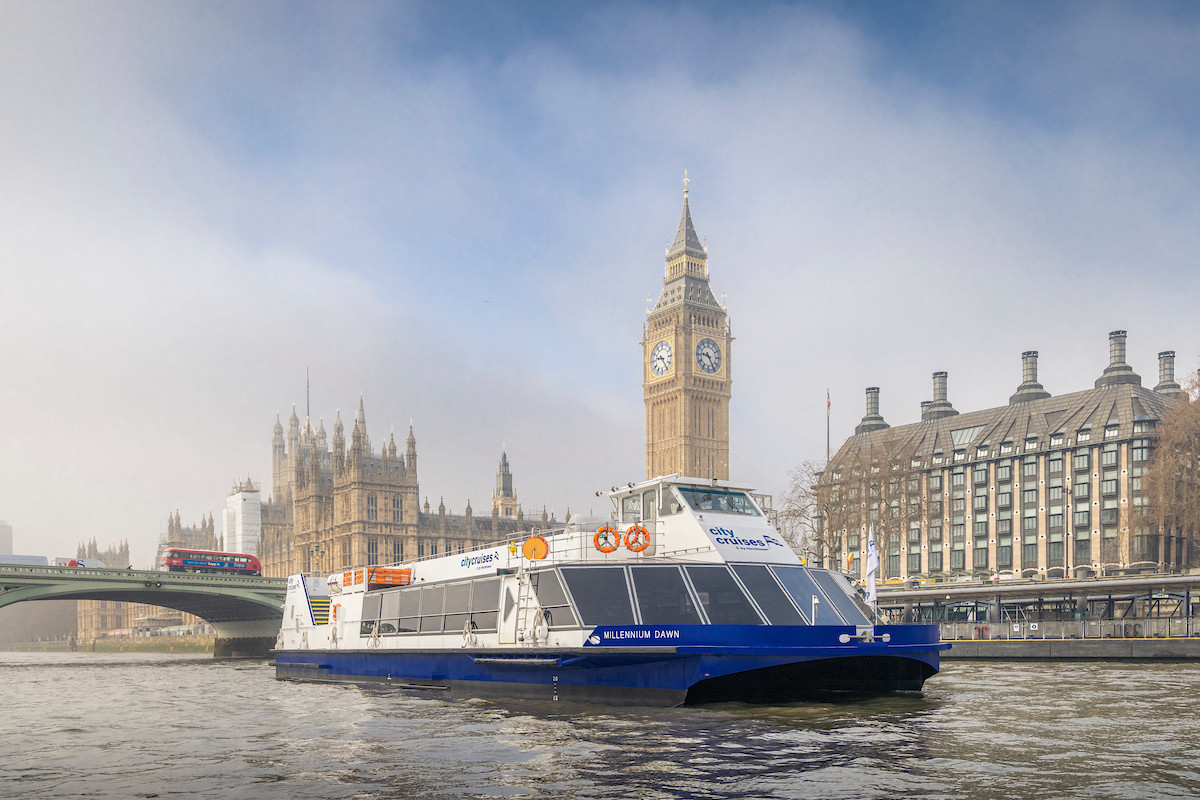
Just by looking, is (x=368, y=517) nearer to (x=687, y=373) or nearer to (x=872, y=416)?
(x=687, y=373)

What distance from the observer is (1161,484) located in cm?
6519

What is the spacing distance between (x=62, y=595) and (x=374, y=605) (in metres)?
56.0

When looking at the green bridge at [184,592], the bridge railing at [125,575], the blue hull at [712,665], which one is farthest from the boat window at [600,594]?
the bridge railing at [125,575]

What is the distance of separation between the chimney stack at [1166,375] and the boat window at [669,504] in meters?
96.4

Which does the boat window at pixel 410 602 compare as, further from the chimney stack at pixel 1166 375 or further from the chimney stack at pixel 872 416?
the chimney stack at pixel 872 416

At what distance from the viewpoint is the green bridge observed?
7869cm

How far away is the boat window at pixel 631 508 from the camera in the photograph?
29.3 meters

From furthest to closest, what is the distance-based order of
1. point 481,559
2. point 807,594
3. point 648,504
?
point 481,559, point 648,504, point 807,594

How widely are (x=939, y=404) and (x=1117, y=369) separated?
23.2m

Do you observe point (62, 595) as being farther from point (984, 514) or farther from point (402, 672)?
point (984, 514)

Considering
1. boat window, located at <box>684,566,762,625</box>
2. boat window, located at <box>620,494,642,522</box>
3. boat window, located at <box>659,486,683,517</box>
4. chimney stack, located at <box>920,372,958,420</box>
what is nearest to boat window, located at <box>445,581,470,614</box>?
boat window, located at <box>620,494,642,522</box>

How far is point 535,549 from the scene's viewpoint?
27047mm

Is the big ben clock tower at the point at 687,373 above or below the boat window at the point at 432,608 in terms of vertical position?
above

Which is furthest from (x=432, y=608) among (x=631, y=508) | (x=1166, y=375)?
(x=1166, y=375)
